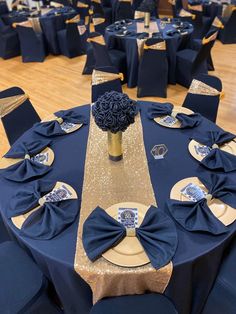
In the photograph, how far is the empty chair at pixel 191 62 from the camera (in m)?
3.76

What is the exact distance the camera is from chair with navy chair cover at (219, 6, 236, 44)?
5.50m

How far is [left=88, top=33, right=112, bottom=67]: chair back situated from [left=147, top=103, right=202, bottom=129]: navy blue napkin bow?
198 cm

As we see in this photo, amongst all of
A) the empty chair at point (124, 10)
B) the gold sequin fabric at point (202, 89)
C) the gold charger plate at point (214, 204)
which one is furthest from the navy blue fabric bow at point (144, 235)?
the empty chair at point (124, 10)

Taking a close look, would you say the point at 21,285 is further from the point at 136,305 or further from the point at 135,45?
the point at 135,45

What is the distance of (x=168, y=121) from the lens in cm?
203

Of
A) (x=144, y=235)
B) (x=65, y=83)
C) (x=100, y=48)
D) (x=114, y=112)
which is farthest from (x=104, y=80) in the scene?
(x=65, y=83)

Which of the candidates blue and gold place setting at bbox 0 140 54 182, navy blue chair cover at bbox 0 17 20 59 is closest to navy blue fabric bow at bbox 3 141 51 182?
blue and gold place setting at bbox 0 140 54 182

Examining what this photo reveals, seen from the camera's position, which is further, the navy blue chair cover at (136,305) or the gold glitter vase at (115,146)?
the gold glitter vase at (115,146)

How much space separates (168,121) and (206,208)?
0.84m

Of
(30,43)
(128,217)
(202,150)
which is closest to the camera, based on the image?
(128,217)

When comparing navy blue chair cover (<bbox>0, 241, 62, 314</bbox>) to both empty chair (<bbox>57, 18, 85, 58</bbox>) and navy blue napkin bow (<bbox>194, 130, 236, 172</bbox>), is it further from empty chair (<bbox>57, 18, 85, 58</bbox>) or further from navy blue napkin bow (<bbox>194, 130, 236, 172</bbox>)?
empty chair (<bbox>57, 18, 85, 58</bbox>)

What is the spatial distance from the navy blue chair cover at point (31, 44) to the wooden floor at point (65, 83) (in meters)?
0.15

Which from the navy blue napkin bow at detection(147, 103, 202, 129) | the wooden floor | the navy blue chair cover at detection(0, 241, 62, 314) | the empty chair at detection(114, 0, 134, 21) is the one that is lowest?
the wooden floor

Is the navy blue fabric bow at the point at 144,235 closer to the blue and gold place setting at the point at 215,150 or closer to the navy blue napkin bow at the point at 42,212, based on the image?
the navy blue napkin bow at the point at 42,212
